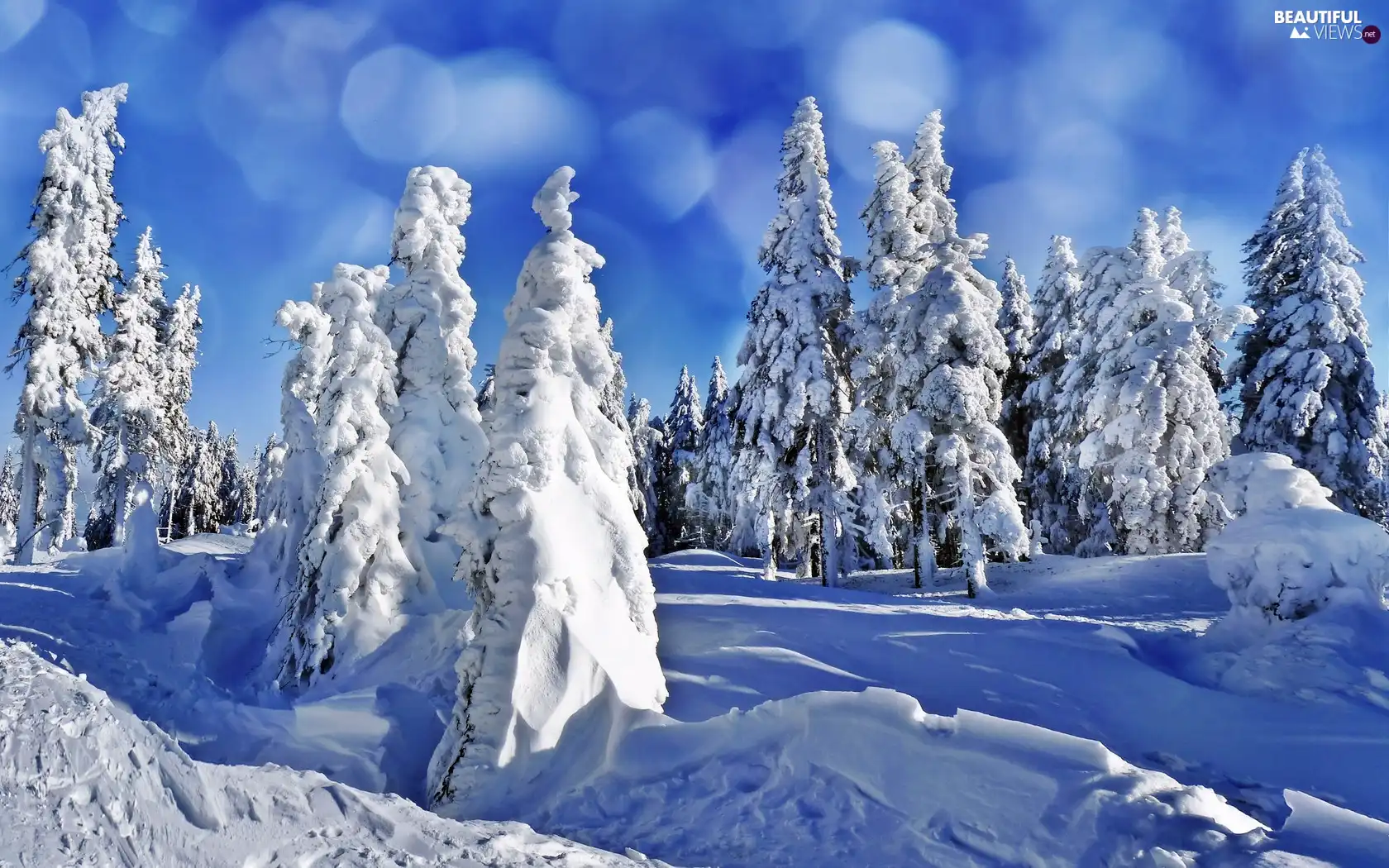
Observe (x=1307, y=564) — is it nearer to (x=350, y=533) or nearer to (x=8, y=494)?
(x=350, y=533)

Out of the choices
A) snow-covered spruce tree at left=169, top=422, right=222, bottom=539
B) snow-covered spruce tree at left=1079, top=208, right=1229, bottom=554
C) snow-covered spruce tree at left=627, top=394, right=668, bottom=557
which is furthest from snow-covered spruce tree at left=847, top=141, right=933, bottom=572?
snow-covered spruce tree at left=169, top=422, right=222, bottom=539

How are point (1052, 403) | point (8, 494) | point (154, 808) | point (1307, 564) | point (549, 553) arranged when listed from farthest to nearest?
point (8, 494) < point (1052, 403) < point (1307, 564) < point (549, 553) < point (154, 808)

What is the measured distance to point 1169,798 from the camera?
4.81 meters

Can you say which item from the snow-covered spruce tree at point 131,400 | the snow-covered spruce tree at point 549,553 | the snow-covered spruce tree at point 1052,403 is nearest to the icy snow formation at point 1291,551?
the snow-covered spruce tree at point 549,553

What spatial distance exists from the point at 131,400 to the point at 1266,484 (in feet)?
118

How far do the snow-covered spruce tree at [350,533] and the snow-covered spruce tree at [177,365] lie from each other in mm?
22371

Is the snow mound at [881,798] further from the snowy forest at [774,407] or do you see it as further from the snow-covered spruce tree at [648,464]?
the snow-covered spruce tree at [648,464]

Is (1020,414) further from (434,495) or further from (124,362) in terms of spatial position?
(124,362)

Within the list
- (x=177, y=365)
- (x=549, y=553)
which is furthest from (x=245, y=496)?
(x=549, y=553)

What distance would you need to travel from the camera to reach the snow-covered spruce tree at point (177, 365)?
3105 cm

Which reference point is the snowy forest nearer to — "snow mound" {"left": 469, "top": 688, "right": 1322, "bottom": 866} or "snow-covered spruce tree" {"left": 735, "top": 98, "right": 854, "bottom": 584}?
"snow-covered spruce tree" {"left": 735, "top": 98, "right": 854, "bottom": 584}

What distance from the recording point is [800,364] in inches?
837

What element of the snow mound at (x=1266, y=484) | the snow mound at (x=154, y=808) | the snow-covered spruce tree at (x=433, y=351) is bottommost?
the snow mound at (x=154, y=808)

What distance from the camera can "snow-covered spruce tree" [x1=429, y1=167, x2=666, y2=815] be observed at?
761 cm
